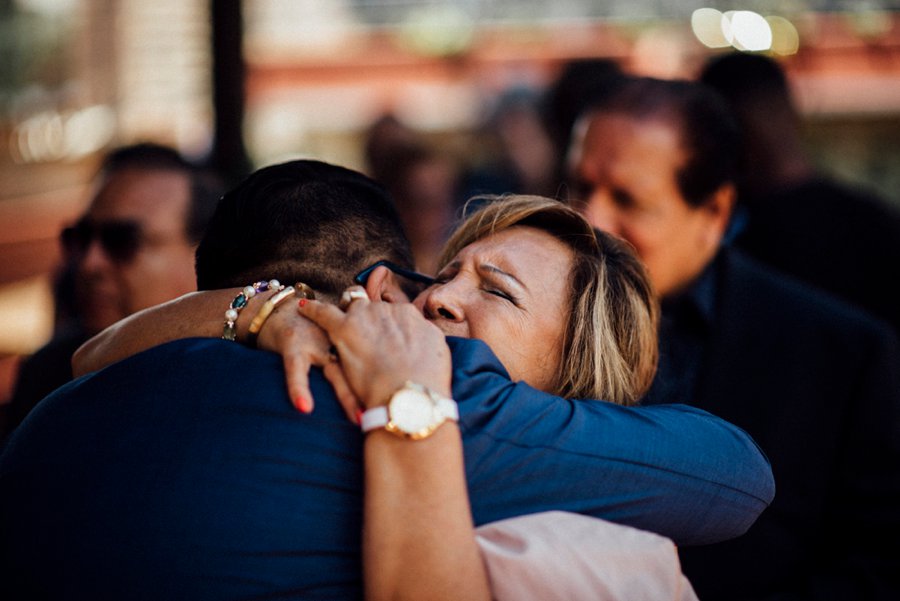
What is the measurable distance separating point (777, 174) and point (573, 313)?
8.15 feet

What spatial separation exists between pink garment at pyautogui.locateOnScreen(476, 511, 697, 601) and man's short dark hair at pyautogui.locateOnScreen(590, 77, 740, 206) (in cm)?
182

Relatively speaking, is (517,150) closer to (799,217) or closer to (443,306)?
(799,217)

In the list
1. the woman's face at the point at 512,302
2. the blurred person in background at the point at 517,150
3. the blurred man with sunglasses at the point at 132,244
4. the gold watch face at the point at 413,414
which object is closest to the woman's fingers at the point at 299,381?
the gold watch face at the point at 413,414

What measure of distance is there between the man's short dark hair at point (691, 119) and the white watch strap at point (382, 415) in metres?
1.90

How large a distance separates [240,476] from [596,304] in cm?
89

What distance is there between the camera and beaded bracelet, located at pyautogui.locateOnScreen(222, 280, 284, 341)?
1.77 meters

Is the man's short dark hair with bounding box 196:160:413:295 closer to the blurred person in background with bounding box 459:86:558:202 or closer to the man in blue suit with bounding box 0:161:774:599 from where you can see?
Answer: the man in blue suit with bounding box 0:161:774:599

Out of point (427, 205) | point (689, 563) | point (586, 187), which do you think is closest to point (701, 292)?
point (586, 187)

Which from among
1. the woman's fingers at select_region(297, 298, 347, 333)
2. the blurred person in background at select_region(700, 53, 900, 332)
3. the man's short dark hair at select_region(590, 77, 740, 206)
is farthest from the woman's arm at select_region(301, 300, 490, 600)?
the blurred person in background at select_region(700, 53, 900, 332)

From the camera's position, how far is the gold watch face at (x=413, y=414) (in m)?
1.44

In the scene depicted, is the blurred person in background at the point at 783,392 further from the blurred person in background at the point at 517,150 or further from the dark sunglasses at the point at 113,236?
the blurred person in background at the point at 517,150

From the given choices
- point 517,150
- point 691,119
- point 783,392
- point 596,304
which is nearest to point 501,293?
point 596,304

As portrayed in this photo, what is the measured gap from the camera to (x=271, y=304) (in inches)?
68.2

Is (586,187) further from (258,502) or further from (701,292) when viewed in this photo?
A: (258,502)
